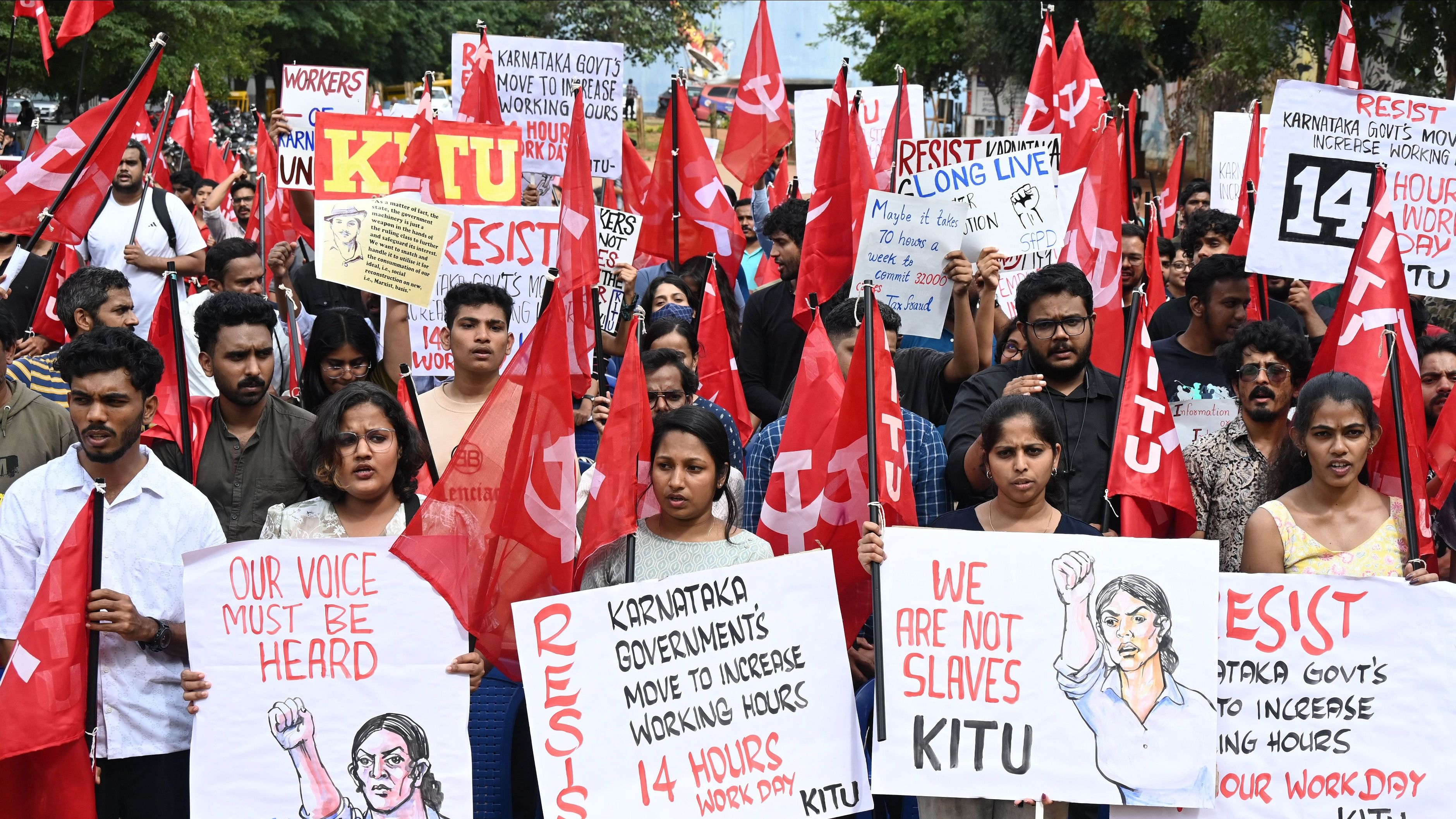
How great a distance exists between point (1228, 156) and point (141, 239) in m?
7.91

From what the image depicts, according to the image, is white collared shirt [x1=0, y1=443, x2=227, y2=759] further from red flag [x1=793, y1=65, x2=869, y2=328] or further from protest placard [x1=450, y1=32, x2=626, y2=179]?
protest placard [x1=450, y1=32, x2=626, y2=179]

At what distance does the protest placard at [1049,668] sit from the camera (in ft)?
14.2

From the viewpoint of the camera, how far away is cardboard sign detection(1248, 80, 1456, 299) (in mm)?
6641

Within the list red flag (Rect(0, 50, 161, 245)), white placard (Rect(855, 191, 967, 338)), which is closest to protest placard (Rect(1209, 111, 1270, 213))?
white placard (Rect(855, 191, 967, 338))

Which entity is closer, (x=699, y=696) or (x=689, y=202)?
(x=699, y=696)

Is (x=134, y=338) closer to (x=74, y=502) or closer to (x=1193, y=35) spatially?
(x=74, y=502)

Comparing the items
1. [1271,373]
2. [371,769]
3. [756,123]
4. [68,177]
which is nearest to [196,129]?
[756,123]

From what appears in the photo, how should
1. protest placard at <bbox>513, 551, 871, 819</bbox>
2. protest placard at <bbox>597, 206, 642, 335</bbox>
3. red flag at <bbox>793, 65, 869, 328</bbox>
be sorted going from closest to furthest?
protest placard at <bbox>513, 551, 871, 819</bbox>, red flag at <bbox>793, 65, 869, 328</bbox>, protest placard at <bbox>597, 206, 642, 335</bbox>

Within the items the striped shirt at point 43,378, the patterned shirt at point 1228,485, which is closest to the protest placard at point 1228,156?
the patterned shirt at point 1228,485

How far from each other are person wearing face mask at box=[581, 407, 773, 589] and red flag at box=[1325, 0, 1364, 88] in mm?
5123

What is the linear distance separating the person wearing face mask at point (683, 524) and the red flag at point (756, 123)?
5677mm

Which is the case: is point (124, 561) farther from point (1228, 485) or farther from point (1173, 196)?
point (1173, 196)

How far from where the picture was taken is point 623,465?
4801 mm

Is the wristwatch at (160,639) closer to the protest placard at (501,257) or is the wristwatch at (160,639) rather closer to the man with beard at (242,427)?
the man with beard at (242,427)
